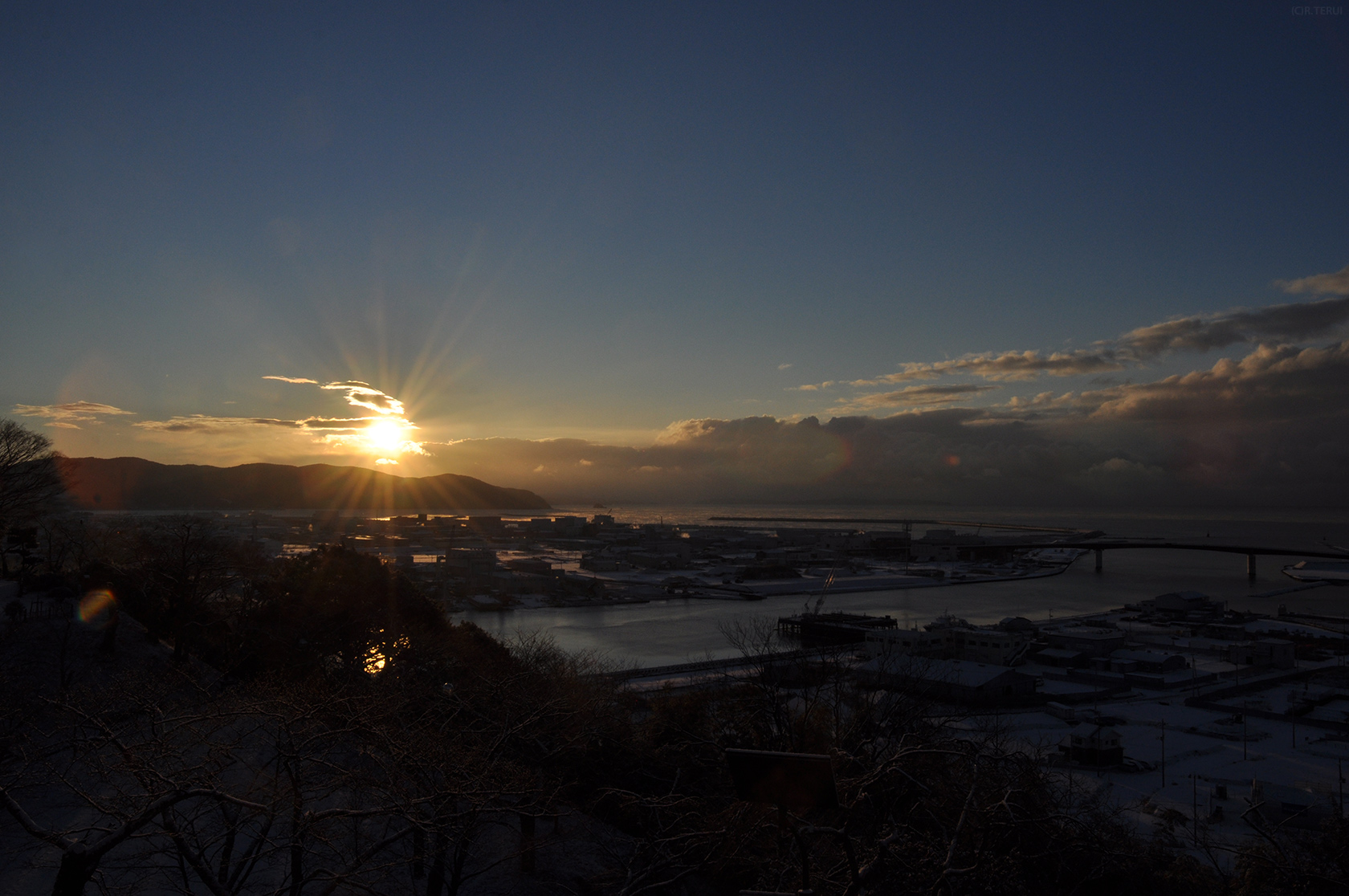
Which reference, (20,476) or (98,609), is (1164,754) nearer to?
(98,609)

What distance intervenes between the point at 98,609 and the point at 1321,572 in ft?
104

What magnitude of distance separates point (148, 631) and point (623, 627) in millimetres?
8912

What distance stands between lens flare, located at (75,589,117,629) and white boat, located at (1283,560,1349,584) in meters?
30.1

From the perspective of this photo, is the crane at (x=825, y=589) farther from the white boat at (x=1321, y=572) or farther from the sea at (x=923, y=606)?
the white boat at (x=1321, y=572)

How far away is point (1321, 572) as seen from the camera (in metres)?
24.5

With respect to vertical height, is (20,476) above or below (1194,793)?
above

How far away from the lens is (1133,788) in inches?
229

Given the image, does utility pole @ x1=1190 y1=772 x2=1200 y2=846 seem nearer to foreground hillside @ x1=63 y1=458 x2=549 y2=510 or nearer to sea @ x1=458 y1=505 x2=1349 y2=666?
sea @ x1=458 y1=505 x2=1349 y2=666

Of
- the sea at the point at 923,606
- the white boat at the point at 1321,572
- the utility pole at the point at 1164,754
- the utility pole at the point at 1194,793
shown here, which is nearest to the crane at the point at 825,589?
the sea at the point at 923,606

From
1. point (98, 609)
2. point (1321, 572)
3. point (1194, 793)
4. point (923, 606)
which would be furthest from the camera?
point (1321, 572)

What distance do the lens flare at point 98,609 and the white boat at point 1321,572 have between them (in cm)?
3010

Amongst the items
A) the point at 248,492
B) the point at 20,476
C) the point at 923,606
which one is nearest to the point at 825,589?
the point at 923,606

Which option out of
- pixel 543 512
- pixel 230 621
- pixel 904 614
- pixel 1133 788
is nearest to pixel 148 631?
pixel 230 621

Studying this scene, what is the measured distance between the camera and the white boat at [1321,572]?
918 inches
